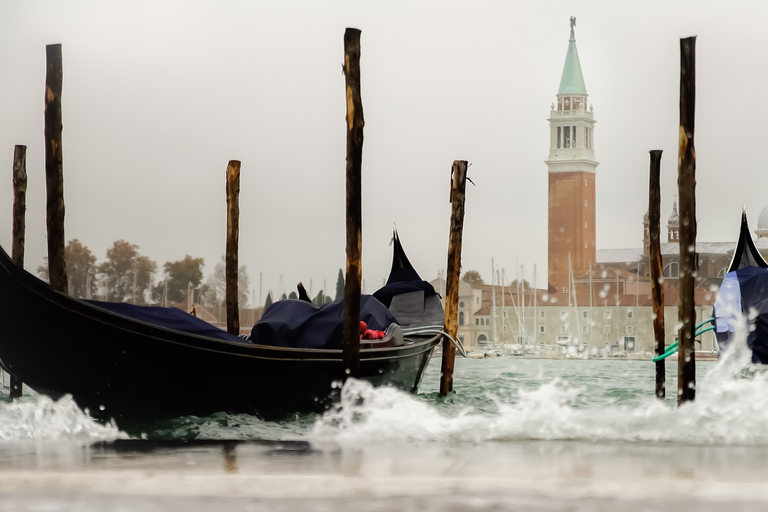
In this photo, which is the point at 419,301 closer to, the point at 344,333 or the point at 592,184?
the point at 344,333

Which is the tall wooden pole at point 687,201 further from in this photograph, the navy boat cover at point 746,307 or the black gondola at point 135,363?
the black gondola at point 135,363

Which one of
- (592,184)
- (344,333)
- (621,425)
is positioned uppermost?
(592,184)

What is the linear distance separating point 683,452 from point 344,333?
110 inches

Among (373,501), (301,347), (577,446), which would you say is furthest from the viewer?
(301,347)

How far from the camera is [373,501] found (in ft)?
12.6

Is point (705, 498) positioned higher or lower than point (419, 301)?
lower

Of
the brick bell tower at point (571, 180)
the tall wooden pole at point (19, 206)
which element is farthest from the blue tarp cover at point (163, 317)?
the brick bell tower at point (571, 180)

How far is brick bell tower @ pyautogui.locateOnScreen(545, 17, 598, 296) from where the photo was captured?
58500 millimetres

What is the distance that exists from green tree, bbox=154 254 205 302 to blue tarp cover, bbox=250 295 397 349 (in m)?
48.1

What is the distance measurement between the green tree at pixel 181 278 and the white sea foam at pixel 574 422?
48883mm

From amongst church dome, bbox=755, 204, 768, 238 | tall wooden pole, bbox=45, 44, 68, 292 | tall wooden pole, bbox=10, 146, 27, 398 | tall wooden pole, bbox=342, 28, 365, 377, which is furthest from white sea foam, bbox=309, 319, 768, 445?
church dome, bbox=755, 204, 768, 238

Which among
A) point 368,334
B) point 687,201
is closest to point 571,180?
point 368,334

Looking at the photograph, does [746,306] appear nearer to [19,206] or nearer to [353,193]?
[353,193]

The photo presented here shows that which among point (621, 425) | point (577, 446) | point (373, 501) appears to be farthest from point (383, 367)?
point (373, 501)
